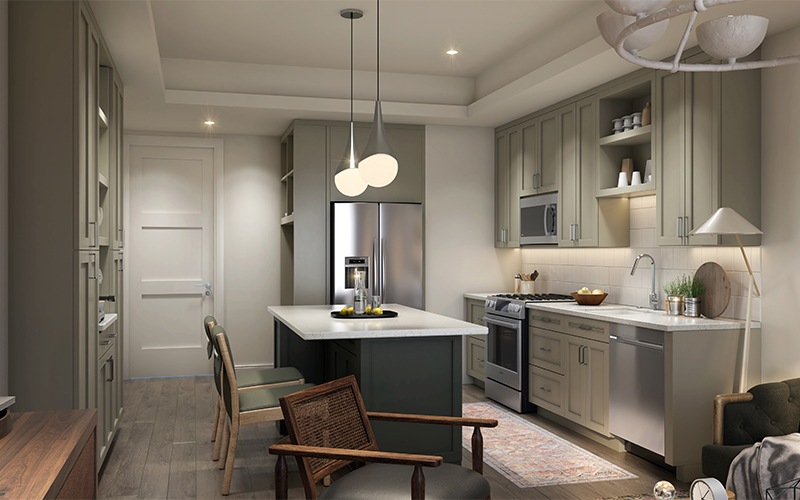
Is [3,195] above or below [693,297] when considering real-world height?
above

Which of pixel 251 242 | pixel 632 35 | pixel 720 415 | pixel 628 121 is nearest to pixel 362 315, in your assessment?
pixel 720 415

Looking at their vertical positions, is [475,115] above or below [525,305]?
above

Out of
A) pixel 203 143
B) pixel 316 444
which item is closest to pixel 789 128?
pixel 316 444

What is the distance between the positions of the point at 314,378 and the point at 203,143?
3.15 m

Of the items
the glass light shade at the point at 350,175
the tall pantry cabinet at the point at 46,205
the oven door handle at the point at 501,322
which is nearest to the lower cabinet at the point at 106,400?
the tall pantry cabinet at the point at 46,205

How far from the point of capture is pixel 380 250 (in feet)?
21.3

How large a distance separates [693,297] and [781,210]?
701mm

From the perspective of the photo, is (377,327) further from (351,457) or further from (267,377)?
(351,457)

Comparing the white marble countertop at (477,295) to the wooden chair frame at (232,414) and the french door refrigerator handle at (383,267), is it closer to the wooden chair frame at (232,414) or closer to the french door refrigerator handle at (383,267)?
the french door refrigerator handle at (383,267)

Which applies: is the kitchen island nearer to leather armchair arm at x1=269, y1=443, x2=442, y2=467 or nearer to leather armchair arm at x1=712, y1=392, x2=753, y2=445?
leather armchair arm at x1=712, y1=392, x2=753, y2=445

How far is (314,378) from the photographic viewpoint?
5242 mm

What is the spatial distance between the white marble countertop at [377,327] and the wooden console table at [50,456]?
1524 millimetres

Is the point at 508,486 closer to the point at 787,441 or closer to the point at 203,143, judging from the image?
the point at 787,441

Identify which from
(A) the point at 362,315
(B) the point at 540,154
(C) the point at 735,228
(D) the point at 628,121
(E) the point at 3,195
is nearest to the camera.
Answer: (E) the point at 3,195
